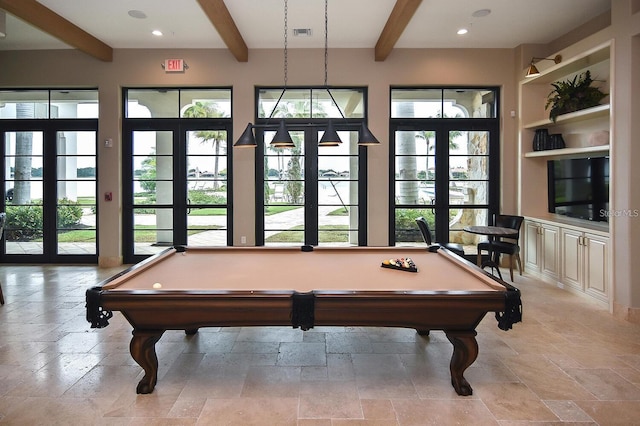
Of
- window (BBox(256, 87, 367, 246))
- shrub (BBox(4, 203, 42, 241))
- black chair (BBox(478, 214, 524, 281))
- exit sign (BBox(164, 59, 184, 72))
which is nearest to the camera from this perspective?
black chair (BBox(478, 214, 524, 281))

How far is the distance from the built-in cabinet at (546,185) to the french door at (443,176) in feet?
1.65

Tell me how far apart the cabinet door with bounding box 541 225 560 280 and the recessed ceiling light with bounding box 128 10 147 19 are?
5.90 metres

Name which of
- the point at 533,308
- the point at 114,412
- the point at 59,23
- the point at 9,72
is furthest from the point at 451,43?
the point at 9,72

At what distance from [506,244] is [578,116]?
1794mm

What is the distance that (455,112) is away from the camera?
6207 millimetres

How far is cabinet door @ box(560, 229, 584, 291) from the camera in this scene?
4626mm

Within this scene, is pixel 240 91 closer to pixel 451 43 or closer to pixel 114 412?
pixel 451 43

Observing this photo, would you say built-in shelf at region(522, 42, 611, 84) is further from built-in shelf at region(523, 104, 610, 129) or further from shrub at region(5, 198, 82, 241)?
shrub at region(5, 198, 82, 241)

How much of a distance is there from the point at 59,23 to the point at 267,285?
15.6ft

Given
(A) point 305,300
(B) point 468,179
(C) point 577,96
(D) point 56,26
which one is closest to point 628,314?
(C) point 577,96

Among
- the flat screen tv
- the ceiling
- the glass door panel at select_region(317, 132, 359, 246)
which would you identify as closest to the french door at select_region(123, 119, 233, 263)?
the ceiling

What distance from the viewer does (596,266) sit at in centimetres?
436

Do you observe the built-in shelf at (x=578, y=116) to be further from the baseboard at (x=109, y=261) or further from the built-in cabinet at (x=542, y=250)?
the baseboard at (x=109, y=261)

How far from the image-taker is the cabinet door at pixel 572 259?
4.63m
